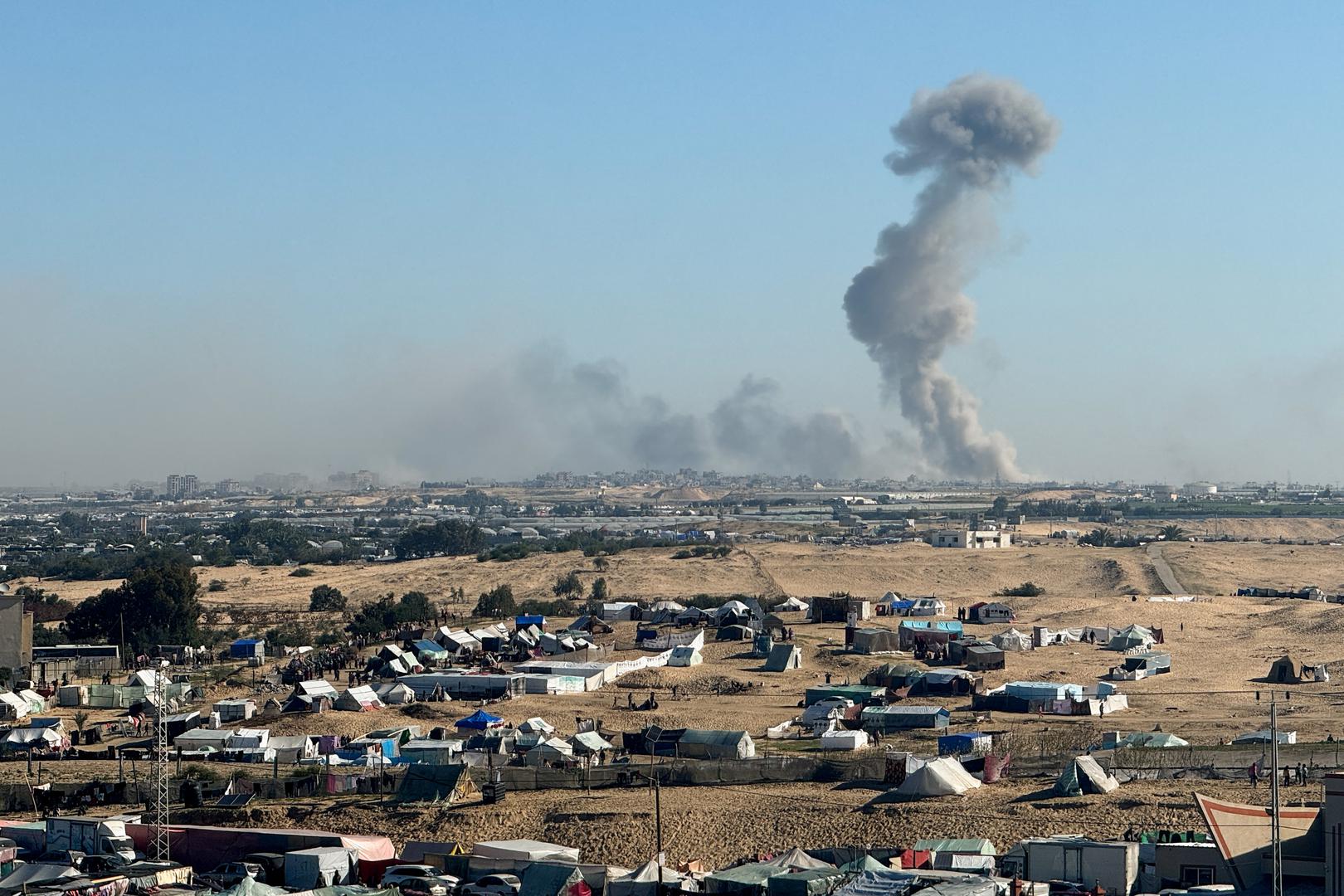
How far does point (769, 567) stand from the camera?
59344 millimetres

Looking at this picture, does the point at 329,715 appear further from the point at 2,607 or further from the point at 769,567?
the point at 769,567

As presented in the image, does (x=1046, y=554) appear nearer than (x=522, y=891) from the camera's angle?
No

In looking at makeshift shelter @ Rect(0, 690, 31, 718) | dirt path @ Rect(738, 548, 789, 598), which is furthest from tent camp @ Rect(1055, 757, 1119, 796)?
dirt path @ Rect(738, 548, 789, 598)

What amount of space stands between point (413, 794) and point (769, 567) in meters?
38.7

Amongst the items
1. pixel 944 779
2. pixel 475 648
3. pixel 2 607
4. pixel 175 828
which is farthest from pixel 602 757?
pixel 2 607

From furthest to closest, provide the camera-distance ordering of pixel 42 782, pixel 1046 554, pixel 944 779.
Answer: pixel 1046 554 < pixel 42 782 < pixel 944 779

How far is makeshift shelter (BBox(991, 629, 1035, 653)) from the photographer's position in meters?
36.7

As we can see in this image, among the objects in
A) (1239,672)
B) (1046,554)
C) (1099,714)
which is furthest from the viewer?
(1046,554)

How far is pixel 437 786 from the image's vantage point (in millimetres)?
21219

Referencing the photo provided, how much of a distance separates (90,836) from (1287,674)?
2111cm

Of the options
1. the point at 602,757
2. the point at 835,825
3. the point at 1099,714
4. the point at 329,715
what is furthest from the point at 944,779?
the point at 329,715

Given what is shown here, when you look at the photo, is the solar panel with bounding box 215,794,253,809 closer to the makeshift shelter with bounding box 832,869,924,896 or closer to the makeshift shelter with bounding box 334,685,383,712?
the makeshift shelter with bounding box 334,685,383,712

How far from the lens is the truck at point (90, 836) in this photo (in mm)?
17781

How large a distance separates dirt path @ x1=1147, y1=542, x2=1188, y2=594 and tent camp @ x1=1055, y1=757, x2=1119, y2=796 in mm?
31994
